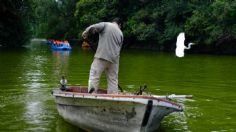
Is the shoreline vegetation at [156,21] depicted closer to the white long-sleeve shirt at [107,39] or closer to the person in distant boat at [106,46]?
the person in distant boat at [106,46]

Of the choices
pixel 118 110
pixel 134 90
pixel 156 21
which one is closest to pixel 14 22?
pixel 156 21

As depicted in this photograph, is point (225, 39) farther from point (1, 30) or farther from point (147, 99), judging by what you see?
point (147, 99)

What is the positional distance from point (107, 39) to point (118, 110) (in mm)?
1628

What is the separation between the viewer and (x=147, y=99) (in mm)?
7871

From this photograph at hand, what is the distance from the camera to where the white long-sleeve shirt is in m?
9.30

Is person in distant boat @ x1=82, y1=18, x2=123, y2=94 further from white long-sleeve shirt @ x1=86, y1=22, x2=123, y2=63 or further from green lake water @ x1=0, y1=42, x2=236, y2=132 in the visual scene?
green lake water @ x1=0, y1=42, x2=236, y2=132

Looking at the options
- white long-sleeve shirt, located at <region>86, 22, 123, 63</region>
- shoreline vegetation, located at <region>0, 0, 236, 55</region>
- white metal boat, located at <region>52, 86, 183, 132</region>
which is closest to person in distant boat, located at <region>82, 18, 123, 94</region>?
white long-sleeve shirt, located at <region>86, 22, 123, 63</region>

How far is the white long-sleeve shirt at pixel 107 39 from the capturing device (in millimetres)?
9297

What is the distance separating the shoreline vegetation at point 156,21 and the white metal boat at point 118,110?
1526 inches

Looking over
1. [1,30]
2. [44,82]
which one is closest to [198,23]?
[1,30]

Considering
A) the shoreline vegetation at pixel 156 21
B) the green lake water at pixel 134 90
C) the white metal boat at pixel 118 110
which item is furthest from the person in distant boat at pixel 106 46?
the shoreline vegetation at pixel 156 21

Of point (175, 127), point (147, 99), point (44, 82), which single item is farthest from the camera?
point (44, 82)

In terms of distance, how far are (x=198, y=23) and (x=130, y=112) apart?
143 ft

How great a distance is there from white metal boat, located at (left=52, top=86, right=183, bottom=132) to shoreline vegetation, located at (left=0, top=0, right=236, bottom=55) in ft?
127
